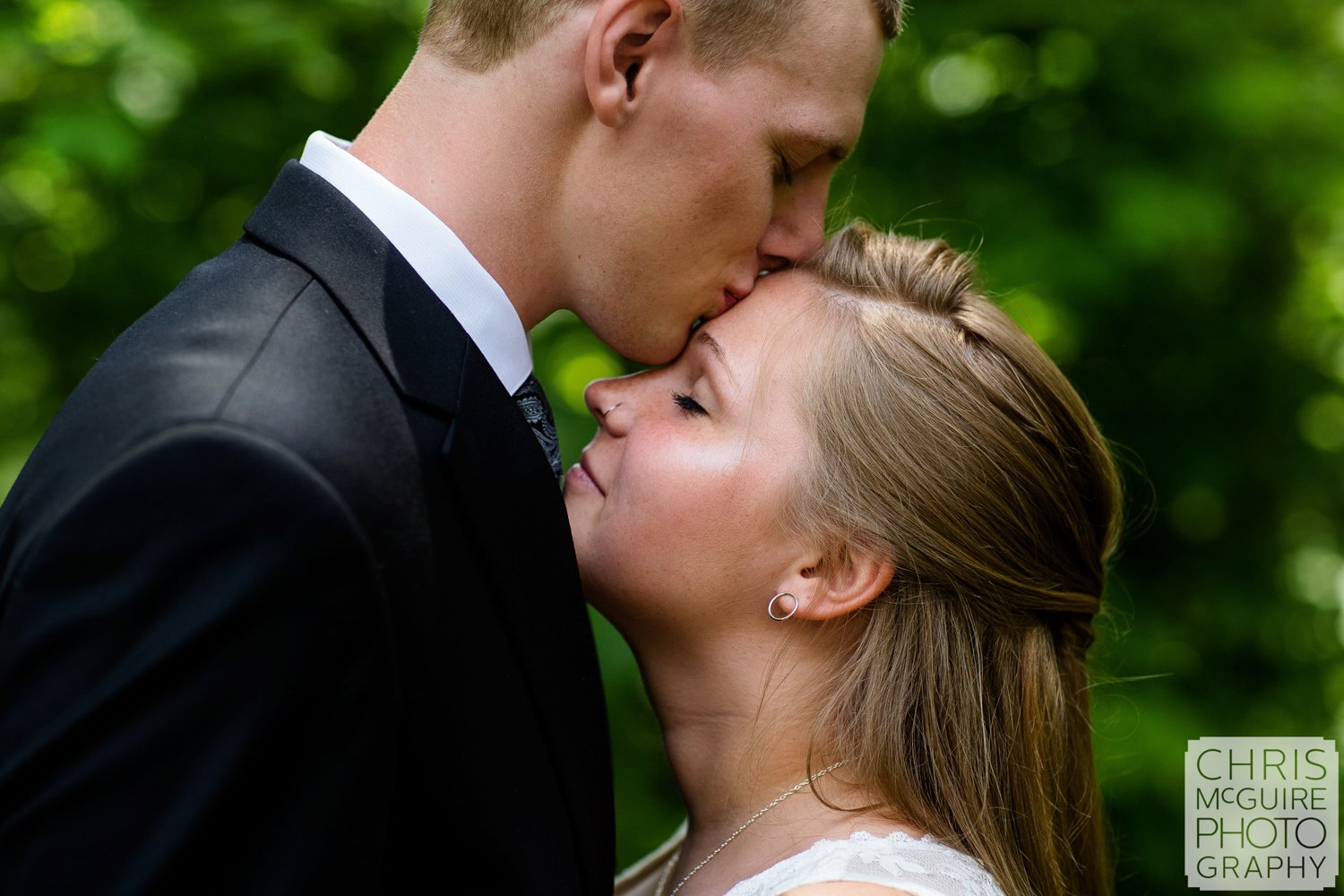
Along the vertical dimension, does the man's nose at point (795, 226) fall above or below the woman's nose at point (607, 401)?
above

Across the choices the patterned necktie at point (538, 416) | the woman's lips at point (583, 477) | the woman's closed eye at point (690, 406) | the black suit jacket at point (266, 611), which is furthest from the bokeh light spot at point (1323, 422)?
the black suit jacket at point (266, 611)

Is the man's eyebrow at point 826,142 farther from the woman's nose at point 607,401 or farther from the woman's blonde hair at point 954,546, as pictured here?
the woman's nose at point 607,401

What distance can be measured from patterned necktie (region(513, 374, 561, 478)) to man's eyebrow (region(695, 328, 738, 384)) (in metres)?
0.40

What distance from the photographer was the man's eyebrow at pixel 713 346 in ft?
9.16

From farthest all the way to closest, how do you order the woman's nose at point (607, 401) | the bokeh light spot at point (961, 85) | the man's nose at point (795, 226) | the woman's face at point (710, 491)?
the bokeh light spot at point (961, 85) → the woman's nose at point (607, 401) → the man's nose at point (795, 226) → the woman's face at point (710, 491)

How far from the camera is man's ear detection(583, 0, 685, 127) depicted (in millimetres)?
2350

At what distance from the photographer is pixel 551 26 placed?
2.41 meters

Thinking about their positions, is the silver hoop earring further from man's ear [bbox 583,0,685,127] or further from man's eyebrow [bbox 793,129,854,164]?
man's ear [bbox 583,0,685,127]
